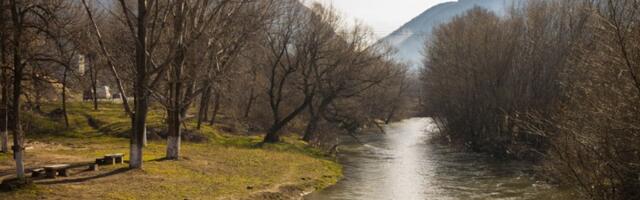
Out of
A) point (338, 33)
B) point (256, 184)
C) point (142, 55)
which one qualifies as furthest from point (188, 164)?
point (338, 33)

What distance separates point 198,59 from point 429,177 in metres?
13.6

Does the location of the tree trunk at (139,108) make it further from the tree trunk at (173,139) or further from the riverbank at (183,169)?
the tree trunk at (173,139)

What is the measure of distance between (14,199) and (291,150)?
81.3 ft

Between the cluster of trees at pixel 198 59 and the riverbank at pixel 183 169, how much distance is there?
1500mm

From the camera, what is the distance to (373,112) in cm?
6900

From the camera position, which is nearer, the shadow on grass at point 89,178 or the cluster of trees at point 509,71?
the shadow on grass at point 89,178

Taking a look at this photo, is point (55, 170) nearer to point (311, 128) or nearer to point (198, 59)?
point (198, 59)

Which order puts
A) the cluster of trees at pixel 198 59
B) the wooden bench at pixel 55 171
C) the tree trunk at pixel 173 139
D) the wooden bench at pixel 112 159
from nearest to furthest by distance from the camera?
the wooden bench at pixel 55 171 < the cluster of trees at pixel 198 59 < the wooden bench at pixel 112 159 < the tree trunk at pixel 173 139

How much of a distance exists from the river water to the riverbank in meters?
1.72

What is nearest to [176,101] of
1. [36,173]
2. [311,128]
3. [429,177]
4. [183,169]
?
[183,169]

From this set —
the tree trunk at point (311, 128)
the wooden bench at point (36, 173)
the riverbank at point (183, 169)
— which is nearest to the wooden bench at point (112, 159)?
the riverbank at point (183, 169)

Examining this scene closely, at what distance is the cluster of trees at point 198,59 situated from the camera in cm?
2281

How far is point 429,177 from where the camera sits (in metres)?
32.3

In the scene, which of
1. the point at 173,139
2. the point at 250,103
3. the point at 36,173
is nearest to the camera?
the point at 36,173
